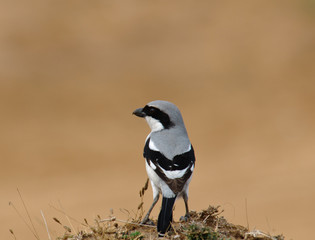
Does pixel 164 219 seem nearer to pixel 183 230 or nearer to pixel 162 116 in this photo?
pixel 183 230

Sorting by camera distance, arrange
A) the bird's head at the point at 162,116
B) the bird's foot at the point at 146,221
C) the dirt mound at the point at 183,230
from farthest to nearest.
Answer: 1. the bird's head at the point at 162,116
2. the bird's foot at the point at 146,221
3. the dirt mound at the point at 183,230

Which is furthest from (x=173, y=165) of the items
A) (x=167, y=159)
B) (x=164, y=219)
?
(x=164, y=219)

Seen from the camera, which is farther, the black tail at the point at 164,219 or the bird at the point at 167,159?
the bird at the point at 167,159

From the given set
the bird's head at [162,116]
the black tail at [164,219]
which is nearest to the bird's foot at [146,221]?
the black tail at [164,219]

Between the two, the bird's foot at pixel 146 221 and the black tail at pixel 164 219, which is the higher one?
the black tail at pixel 164 219

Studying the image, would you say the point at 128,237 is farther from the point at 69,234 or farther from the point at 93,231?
the point at 69,234

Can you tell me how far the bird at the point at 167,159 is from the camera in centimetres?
680

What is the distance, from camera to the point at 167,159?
7020 millimetres

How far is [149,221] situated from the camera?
7.06m

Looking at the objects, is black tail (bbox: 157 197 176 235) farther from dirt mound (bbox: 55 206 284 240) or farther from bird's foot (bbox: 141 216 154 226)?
bird's foot (bbox: 141 216 154 226)

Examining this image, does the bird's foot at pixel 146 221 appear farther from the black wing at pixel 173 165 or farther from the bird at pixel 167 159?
the black wing at pixel 173 165

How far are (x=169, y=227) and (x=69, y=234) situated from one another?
53.4 inches

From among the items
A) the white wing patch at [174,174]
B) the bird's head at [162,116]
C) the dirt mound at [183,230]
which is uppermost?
the bird's head at [162,116]

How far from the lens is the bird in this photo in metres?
6.80
